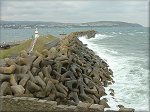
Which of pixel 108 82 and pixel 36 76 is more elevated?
pixel 36 76

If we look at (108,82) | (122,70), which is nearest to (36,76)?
(108,82)

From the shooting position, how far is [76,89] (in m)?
13.6

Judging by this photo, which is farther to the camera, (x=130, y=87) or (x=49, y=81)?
(x=130, y=87)

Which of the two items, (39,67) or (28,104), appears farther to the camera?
(39,67)

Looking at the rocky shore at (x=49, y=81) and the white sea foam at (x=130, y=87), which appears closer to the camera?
the rocky shore at (x=49, y=81)

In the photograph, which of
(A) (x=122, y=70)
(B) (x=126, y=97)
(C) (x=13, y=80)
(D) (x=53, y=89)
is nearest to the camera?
(C) (x=13, y=80)

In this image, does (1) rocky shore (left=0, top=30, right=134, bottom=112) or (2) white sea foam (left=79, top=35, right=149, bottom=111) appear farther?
(2) white sea foam (left=79, top=35, right=149, bottom=111)

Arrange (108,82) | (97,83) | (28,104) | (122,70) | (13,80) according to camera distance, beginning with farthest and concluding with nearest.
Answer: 1. (122,70)
2. (108,82)
3. (97,83)
4. (13,80)
5. (28,104)

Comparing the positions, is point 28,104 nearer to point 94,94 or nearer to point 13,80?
point 13,80

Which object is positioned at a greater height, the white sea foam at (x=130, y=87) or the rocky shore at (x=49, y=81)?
the rocky shore at (x=49, y=81)

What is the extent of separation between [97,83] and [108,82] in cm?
168

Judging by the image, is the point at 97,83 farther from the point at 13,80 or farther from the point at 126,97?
the point at 13,80

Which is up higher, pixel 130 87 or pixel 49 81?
pixel 49 81

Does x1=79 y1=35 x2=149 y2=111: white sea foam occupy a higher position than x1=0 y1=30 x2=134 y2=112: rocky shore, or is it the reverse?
x1=0 y1=30 x2=134 y2=112: rocky shore
